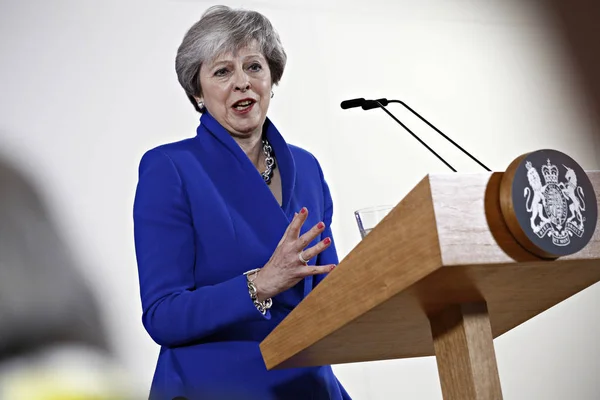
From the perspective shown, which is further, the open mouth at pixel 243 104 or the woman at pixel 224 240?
the open mouth at pixel 243 104

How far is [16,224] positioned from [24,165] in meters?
0.17

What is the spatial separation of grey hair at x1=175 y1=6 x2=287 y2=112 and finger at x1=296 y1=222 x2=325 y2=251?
2.26ft

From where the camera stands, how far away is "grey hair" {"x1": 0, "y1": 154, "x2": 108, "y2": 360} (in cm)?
209

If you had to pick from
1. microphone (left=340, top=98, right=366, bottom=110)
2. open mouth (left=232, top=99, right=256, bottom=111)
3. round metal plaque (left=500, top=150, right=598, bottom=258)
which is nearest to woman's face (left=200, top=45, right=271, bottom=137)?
open mouth (left=232, top=99, right=256, bottom=111)

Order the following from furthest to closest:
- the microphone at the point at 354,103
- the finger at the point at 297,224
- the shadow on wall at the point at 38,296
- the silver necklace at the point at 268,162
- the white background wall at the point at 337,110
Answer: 1. the white background wall at the point at 337,110
2. the shadow on wall at the point at 38,296
3. the microphone at the point at 354,103
4. the silver necklace at the point at 268,162
5. the finger at the point at 297,224

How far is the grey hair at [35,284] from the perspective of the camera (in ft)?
6.85

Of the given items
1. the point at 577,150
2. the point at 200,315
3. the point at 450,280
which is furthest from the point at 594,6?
the point at 450,280

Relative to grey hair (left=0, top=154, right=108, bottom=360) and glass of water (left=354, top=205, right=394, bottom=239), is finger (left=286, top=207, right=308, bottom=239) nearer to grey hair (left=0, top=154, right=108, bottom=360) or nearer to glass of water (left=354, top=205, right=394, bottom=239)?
glass of water (left=354, top=205, right=394, bottom=239)

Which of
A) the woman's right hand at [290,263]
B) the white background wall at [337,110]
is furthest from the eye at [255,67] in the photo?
the white background wall at [337,110]

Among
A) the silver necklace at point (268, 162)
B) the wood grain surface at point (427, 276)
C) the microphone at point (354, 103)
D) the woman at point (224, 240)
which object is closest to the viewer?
the wood grain surface at point (427, 276)

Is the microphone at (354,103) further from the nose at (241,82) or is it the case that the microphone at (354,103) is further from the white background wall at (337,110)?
the white background wall at (337,110)

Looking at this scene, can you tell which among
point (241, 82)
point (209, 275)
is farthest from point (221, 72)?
point (209, 275)

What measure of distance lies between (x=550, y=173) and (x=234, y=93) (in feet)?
3.21

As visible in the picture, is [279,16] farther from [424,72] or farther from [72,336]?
[72,336]
